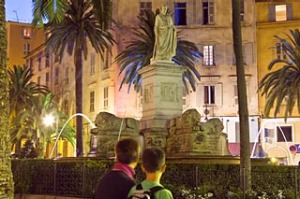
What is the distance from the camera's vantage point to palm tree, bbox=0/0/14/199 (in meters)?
9.96

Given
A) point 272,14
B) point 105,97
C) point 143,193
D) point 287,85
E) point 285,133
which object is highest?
point 272,14

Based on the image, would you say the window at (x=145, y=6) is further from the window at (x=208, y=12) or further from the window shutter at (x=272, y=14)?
the window shutter at (x=272, y=14)

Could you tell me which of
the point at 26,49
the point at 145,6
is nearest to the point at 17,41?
the point at 26,49

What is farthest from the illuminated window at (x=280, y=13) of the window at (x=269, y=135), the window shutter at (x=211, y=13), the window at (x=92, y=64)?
the window at (x=92, y=64)

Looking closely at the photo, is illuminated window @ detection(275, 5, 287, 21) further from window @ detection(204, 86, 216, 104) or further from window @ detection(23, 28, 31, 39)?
window @ detection(23, 28, 31, 39)

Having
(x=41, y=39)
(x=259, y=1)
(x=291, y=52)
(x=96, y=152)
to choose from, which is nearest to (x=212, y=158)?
(x=96, y=152)

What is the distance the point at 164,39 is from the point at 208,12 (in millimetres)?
29713

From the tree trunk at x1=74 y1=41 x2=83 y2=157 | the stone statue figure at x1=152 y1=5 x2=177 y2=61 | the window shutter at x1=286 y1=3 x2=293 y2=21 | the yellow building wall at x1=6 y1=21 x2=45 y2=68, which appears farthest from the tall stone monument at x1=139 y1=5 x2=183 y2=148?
the yellow building wall at x1=6 y1=21 x2=45 y2=68

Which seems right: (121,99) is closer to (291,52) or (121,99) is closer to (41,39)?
(291,52)

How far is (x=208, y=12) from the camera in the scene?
4953cm

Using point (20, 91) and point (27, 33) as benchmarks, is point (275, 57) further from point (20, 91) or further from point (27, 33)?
point (27, 33)

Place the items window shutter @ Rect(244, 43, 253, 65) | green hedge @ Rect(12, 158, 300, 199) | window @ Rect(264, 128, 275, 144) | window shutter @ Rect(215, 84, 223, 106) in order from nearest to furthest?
green hedge @ Rect(12, 158, 300, 199) → window @ Rect(264, 128, 275, 144) → window shutter @ Rect(244, 43, 253, 65) → window shutter @ Rect(215, 84, 223, 106)

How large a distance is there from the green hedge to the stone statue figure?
16.5 feet

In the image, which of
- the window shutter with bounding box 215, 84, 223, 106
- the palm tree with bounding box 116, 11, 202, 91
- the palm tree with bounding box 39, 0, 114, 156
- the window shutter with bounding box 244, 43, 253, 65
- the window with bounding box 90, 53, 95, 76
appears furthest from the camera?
the window with bounding box 90, 53, 95, 76
